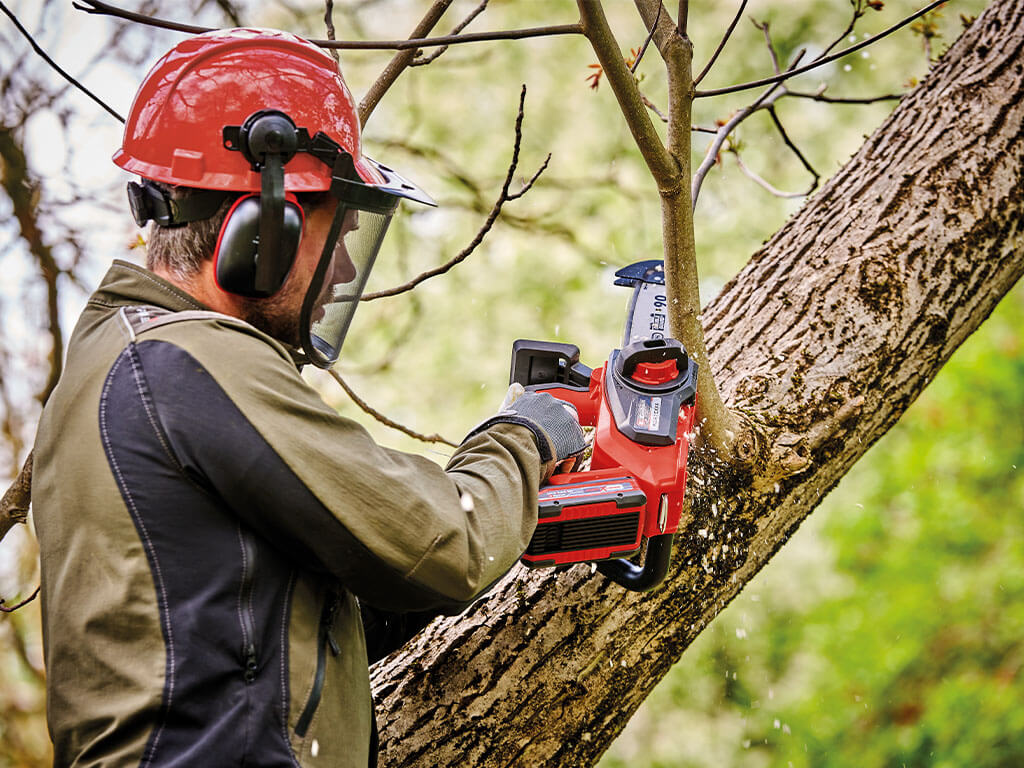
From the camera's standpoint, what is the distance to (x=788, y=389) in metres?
2.36

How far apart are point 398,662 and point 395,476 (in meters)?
0.94

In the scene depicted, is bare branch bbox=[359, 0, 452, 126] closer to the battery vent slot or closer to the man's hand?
the man's hand

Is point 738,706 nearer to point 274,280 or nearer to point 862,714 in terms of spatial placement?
point 862,714

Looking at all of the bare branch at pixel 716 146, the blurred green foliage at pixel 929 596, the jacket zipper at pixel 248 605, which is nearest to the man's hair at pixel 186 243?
the jacket zipper at pixel 248 605

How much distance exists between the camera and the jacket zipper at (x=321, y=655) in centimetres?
134

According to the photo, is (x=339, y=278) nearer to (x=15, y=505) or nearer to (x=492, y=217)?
(x=492, y=217)

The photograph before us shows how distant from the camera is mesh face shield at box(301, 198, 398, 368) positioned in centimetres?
159

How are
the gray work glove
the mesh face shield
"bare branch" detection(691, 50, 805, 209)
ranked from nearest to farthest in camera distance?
1. the mesh face shield
2. the gray work glove
3. "bare branch" detection(691, 50, 805, 209)

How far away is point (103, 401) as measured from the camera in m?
1.31

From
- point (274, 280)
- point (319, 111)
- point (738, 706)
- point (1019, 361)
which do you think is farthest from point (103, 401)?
point (738, 706)

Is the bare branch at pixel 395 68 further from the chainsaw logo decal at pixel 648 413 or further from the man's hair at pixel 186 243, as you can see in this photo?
the chainsaw logo decal at pixel 648 413

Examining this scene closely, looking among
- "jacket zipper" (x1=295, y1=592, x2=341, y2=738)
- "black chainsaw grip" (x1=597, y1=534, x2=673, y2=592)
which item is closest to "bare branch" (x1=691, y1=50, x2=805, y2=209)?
"black chainsaw grip" (x1=597, y1=534, x2=673, y2=592)

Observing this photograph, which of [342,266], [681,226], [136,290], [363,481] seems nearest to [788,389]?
[681,226]

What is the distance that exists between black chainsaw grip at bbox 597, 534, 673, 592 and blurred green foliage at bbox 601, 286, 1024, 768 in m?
4.61
